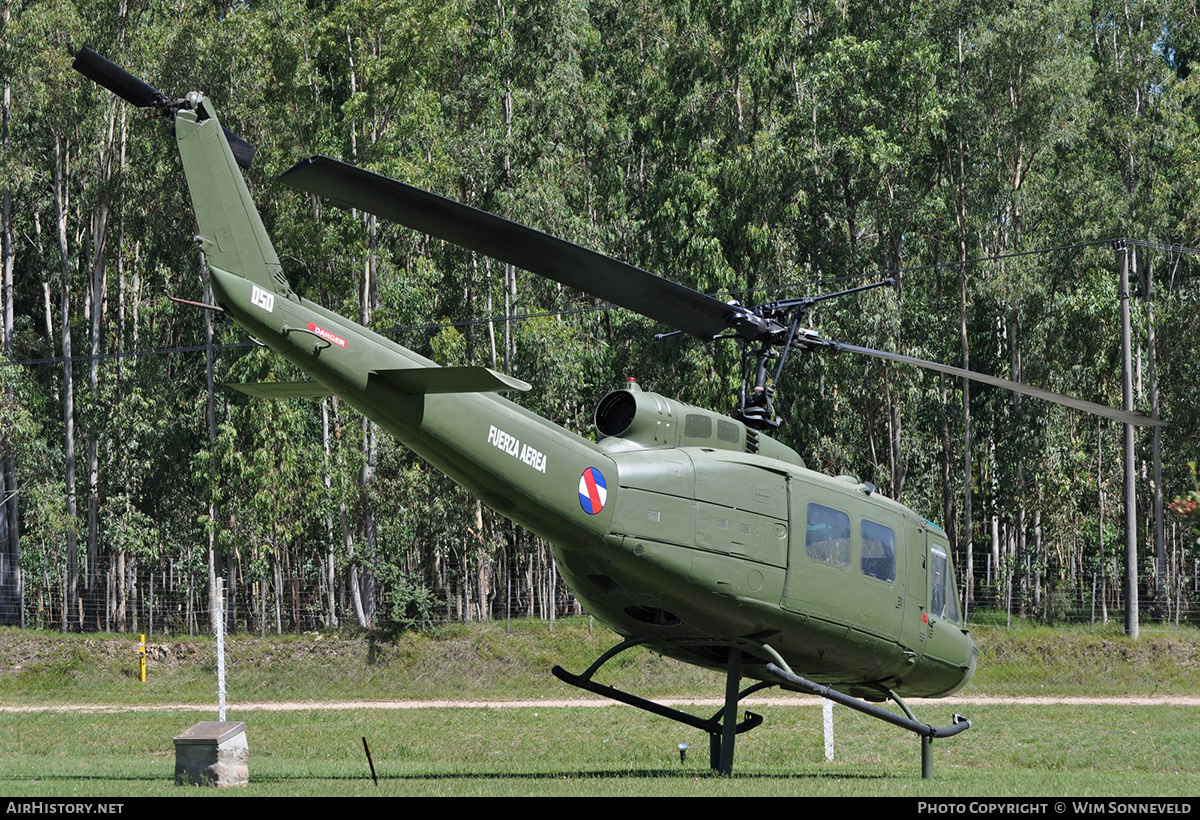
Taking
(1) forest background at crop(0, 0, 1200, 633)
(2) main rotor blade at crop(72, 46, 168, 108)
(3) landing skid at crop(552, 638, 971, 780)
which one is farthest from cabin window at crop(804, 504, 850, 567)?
(1) forest background at crop(0, 0, 1200, 633)

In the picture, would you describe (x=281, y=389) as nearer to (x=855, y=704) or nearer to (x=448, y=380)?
(x=448, y=380)

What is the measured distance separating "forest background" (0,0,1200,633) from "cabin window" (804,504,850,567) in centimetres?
1599

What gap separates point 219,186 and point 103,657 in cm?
1845

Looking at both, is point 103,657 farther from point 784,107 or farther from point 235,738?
point 784,107

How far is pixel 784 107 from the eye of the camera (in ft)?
103

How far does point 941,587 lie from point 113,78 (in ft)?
29.5

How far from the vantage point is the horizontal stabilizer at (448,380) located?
824 cm

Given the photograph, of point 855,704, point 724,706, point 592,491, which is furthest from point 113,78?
point 855,704

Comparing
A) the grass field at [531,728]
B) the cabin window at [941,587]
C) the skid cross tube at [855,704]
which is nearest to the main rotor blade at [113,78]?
the grass field at [531,728]

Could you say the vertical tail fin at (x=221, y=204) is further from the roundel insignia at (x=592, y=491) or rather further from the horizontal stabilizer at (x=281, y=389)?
the roundel insignia at (x=592, y=491)

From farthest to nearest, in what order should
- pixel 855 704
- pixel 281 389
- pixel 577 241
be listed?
pixel 577 241 < pixel 855 704 < pixel 281 389

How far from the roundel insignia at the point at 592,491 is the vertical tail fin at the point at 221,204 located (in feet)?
9.16

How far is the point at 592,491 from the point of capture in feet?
32.1
